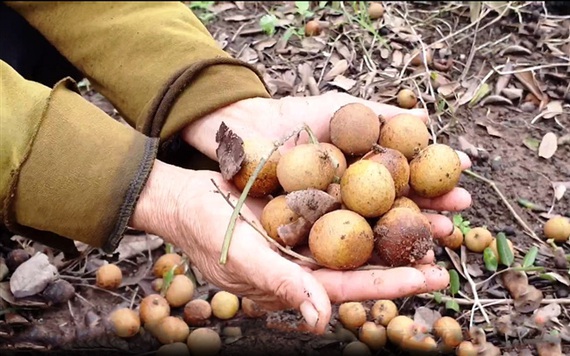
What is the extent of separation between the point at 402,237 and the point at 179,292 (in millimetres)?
940

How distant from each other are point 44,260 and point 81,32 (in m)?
0.78

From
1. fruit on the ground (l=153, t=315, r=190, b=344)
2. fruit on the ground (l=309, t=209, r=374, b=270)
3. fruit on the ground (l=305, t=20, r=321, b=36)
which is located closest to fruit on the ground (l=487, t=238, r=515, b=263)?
fruit on the ground (l=309, t=209, r=374, b=270)

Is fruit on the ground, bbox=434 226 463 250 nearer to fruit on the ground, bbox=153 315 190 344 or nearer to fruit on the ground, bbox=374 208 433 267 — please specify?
fruit on the ground, bbox=374 208 433 267

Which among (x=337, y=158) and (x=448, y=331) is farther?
(x=448, y=331)

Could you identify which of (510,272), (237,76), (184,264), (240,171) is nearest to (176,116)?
(237,76)

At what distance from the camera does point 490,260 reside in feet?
7.43

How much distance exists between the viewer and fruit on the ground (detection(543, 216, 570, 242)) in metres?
2.31

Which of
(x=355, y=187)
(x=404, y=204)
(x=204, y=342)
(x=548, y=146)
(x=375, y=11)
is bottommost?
(x=204, y=342)

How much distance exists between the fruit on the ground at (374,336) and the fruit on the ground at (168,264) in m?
0.66

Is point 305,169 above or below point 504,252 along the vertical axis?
above

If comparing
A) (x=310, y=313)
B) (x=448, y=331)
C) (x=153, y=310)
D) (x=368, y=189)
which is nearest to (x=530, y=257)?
(x=448, y=331)

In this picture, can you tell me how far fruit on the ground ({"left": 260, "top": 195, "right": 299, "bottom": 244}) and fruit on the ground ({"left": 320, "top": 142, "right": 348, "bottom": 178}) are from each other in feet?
0.63

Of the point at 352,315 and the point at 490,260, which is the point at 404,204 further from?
the point at 490,260

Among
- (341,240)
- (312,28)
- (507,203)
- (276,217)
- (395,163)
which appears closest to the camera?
(341,240)
